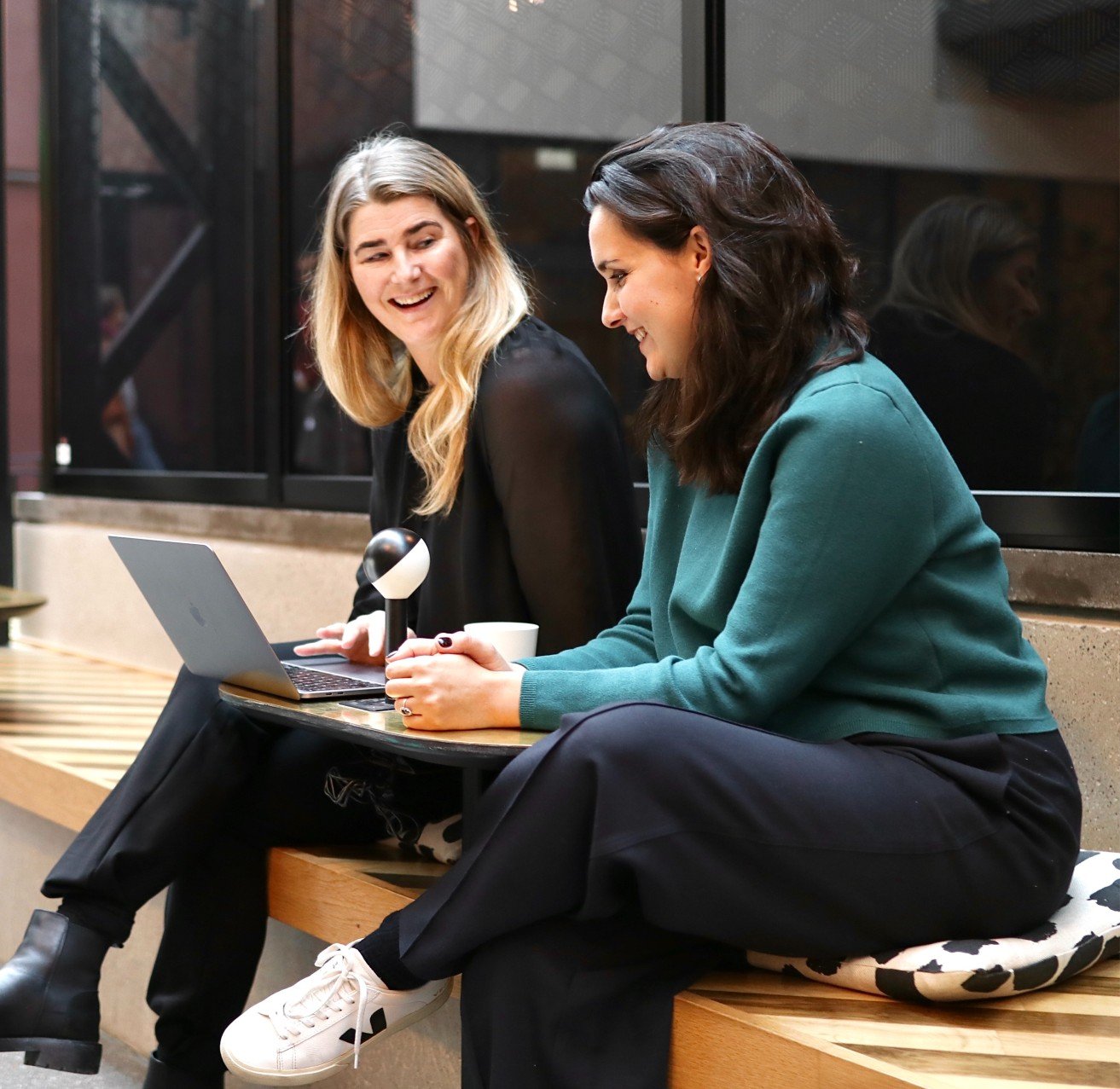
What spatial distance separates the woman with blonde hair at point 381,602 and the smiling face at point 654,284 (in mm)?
417

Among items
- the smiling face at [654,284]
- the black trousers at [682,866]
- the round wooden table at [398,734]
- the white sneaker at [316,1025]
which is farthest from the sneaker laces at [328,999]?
the smiling face at [654,284]

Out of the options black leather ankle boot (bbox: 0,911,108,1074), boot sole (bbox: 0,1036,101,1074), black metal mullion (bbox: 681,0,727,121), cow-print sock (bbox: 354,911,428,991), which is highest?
black metal mullion (bbox: 681,0,727,121)

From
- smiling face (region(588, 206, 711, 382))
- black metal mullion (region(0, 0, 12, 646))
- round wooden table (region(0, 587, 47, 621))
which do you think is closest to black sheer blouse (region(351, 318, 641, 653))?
smiling face (region(588, 206, 711, 382))

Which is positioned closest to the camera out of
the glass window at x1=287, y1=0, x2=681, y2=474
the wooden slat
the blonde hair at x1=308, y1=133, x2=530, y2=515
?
the wooden slat

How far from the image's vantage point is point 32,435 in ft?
31.2

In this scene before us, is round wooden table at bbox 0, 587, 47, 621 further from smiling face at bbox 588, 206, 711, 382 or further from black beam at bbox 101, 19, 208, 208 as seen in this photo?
smiling face at bbox 588, 206, 711, 382

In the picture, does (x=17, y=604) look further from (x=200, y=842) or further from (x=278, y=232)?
(x=200, y=842)

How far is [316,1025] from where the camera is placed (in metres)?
1.69

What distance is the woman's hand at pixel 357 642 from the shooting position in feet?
7.32

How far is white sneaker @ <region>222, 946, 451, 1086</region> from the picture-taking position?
1684 mm

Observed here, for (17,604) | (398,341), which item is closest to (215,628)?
(398,341)

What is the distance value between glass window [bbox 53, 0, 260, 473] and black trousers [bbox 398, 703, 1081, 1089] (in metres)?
3.31

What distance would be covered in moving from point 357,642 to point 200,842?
1.24ft

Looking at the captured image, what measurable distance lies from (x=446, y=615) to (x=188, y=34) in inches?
124
